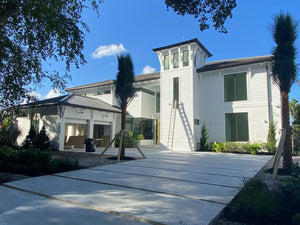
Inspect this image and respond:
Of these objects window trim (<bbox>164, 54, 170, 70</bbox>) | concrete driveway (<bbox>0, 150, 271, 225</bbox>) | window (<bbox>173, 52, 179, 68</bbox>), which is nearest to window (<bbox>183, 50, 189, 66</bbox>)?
window (<bbox>173, 52, 179, 68</bbox>)

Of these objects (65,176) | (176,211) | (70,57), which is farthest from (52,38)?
(176,211)

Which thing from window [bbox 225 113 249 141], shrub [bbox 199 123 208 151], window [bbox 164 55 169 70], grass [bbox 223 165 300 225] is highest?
window [bbox 164 55 169 70]

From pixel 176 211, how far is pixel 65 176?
3.54 m

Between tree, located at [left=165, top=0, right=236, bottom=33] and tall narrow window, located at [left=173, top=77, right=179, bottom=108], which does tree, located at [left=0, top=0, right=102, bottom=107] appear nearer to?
tree, located at [left=165, top=0, right=236, bottom=33]

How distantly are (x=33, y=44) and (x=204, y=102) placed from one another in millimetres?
12036

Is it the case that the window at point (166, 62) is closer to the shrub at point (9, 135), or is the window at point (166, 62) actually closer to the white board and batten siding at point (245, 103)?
the white board and batten siding at point (245, 103)

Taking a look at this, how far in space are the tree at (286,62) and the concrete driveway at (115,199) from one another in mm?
2611

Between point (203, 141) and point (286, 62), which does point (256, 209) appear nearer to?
point (286, 62)

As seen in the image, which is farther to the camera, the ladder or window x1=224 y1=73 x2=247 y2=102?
the ladder

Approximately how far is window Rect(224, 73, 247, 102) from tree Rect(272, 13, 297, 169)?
7926 millimetres

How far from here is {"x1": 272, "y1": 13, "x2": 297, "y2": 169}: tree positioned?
6.21 metres

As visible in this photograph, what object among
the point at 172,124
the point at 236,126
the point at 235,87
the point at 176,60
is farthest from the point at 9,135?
the point at 235,87

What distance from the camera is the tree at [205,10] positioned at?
5.38 metres

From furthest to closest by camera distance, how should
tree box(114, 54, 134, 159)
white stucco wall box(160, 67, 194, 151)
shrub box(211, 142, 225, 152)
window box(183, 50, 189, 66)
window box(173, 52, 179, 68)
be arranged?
window box(173, 52, 179, 68), window box(183, 50, 189, 66), white stucco wall box(160, 67, 194, 151), shrub box(211, 142, 225, 152), tree box(114, 54, 134, 159)
